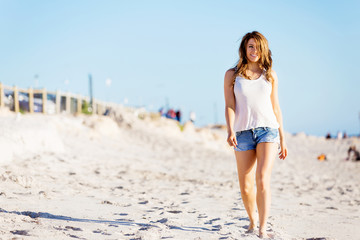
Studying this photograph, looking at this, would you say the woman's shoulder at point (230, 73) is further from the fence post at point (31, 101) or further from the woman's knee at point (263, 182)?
the fence post at point (31, 101)

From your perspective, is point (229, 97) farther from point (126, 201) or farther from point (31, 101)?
point (31, 101)

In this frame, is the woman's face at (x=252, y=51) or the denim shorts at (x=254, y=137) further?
the woman's face at (x=252, y=51)

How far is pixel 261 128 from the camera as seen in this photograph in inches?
126

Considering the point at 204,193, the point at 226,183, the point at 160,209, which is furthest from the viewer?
the point at 226,183

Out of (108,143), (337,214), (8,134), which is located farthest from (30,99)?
(337,214)

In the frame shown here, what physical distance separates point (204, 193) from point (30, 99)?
48.2 ft

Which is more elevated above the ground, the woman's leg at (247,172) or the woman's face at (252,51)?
the woman's face at (252,51)

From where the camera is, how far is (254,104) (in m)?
3.24

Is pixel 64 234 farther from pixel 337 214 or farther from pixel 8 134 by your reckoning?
pixel 8 134

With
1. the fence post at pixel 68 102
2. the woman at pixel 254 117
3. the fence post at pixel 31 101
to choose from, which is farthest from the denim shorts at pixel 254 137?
the fence post at pixel 68 102

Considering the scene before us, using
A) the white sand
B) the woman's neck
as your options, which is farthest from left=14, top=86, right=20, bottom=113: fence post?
the woman's neck

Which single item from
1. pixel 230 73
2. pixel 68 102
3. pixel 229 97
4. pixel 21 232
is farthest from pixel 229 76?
pixel 68 102

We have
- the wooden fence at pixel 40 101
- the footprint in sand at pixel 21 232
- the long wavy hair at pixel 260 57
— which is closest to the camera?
the footprint in sand at pixel 21 232

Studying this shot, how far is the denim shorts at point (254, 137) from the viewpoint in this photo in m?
3.17
